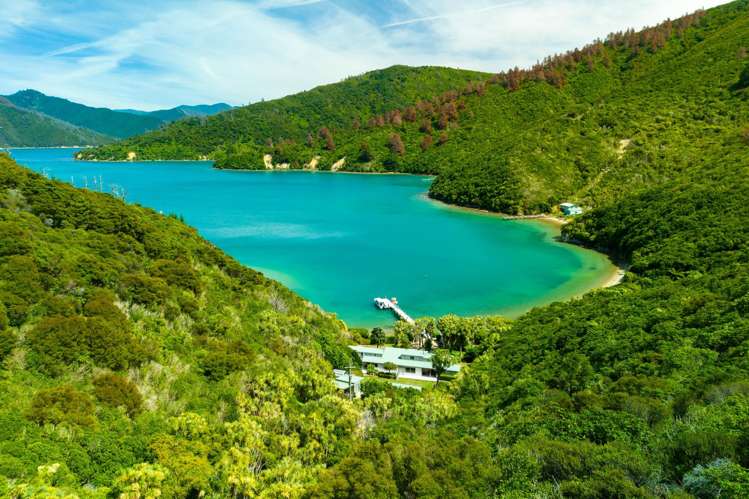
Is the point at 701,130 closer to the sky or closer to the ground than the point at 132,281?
closer to the sky

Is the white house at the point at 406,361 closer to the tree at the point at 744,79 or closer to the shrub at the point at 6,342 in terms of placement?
the shrub at the point at 6,342

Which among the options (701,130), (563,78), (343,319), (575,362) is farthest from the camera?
(563,78)

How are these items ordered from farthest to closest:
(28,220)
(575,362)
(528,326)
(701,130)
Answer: (701,130) < (528,326) < (28,220) < (575,362)

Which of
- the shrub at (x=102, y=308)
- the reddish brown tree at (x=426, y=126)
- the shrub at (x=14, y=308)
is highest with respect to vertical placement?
the reddish brown tree at (x=426, y=126)

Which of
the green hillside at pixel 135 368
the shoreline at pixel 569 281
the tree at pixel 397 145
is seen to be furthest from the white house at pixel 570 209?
the tree at pixel 397 145

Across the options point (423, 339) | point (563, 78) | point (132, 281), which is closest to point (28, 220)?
point (132, 281)

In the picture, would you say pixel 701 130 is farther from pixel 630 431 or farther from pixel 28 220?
pixel 28 220
